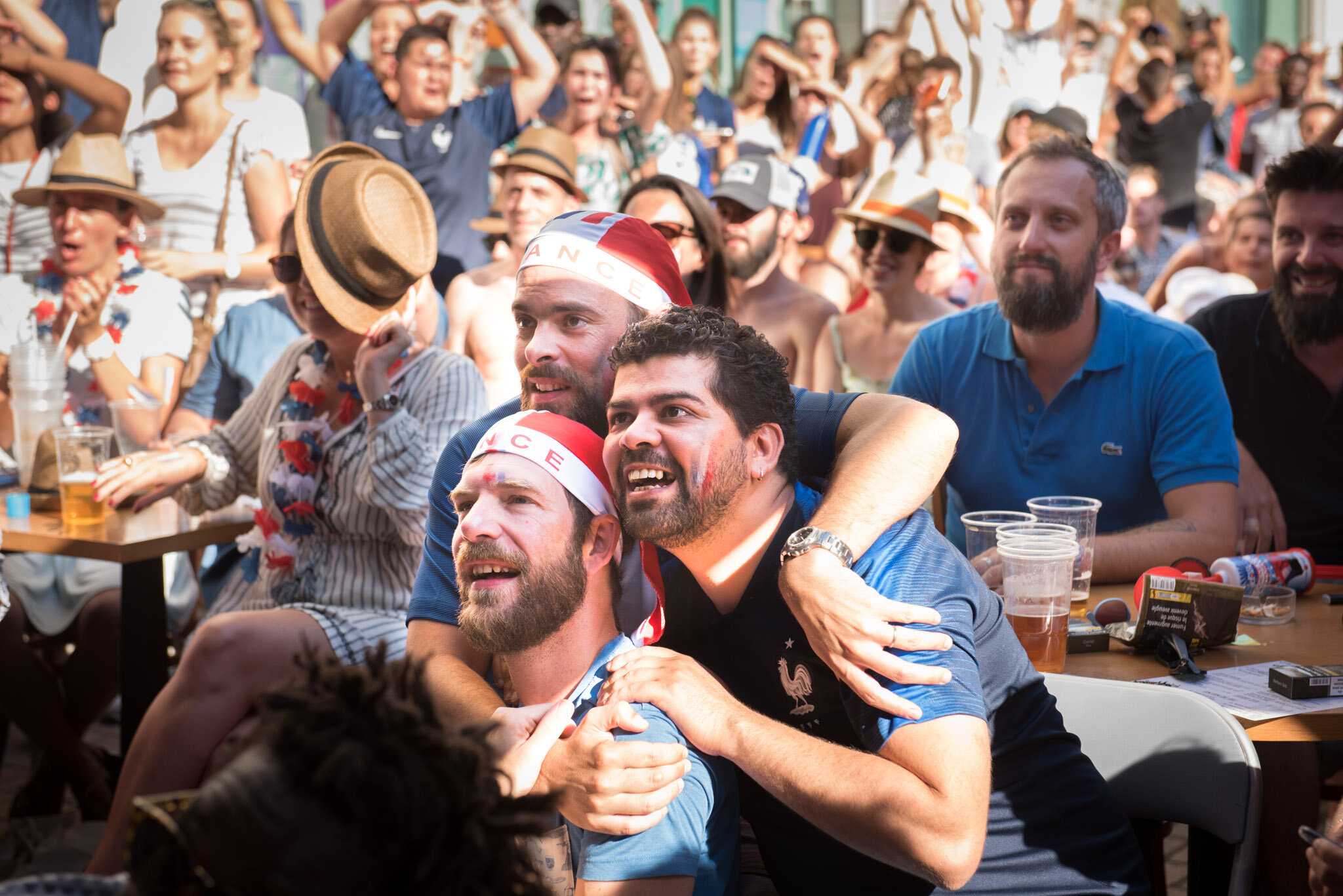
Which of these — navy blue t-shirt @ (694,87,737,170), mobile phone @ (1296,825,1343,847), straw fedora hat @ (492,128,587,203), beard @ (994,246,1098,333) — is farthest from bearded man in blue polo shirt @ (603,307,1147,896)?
navy blue t-shirt @ (694,87,737,170)

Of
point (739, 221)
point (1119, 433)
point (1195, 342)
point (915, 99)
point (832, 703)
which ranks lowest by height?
point (832, 703)

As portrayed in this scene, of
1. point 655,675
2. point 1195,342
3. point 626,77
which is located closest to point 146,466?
point 655,675

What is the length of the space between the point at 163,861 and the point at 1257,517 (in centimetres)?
301

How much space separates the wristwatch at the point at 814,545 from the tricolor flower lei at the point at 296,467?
1677 millimetres

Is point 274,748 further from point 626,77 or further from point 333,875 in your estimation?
point 626,77

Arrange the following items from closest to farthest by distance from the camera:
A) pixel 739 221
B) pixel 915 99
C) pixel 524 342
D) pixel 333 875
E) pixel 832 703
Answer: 1. pixel 333 875
2. pixel 832 703
3. pixel 524 342
4. pixel 739 221
5. pixel 915 99

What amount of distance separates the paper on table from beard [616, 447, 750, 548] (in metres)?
0.90

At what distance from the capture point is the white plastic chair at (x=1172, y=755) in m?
1.84

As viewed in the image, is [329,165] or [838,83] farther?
[838,83]

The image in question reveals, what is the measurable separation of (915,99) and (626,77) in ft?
6.77

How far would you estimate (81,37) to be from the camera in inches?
241

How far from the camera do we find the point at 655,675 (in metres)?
1.71

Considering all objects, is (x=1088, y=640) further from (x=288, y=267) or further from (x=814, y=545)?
(x=288, y=267)

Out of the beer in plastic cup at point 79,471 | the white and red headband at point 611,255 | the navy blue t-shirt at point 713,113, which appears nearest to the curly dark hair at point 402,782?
the white and red headband at point 611,255
